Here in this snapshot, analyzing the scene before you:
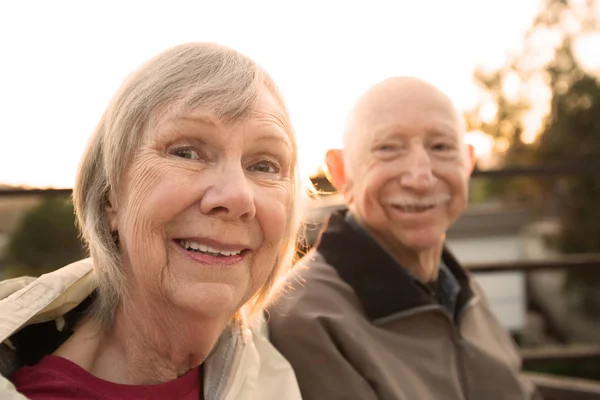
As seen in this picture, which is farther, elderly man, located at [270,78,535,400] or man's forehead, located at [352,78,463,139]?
man's forehead, located at [352,78,463,139]

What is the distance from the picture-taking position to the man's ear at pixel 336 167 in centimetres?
221

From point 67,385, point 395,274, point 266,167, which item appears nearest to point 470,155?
point 395,274

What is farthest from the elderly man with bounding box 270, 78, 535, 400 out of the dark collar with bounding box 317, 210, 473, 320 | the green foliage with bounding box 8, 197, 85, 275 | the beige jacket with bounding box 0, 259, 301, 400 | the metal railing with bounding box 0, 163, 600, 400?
the green foliage with bounding box 8, 197, 85, 275

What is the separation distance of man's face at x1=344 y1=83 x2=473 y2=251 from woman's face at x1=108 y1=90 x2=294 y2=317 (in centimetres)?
80

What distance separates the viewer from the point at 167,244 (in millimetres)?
1269

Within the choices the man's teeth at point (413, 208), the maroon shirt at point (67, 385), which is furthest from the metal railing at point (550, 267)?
the maroon shirt at point (67, 385)

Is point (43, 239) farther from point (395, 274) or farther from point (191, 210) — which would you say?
point (191, 210)

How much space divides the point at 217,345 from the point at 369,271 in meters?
0.65

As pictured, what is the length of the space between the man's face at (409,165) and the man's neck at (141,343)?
2.77 ft

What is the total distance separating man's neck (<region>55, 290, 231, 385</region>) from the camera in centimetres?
134

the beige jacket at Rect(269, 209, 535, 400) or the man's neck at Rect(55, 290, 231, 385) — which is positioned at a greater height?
the man's neck at Rect(55, 290, 231, 385)

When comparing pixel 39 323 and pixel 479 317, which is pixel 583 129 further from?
pixel 39 323

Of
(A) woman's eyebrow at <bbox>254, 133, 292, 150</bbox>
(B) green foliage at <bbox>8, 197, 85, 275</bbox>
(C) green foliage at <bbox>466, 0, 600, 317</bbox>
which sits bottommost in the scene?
(B) green foliage at <bbox>8, 197, 85, 275</bbox>

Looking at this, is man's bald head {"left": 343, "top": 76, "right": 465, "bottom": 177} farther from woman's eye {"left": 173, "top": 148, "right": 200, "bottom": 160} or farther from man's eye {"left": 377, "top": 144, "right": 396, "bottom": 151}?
woman's eye {"left": 173, "top": 148, "right": 200, "bottom": 160}
